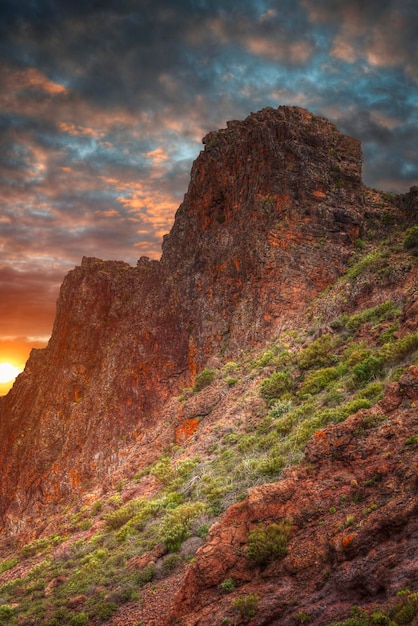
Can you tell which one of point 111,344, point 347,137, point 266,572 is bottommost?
point 266,572

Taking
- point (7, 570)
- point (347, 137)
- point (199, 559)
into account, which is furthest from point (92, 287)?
point (199, 559)

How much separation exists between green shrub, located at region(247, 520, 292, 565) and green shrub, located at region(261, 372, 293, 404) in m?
11.6

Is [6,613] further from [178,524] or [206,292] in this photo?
[206,292]

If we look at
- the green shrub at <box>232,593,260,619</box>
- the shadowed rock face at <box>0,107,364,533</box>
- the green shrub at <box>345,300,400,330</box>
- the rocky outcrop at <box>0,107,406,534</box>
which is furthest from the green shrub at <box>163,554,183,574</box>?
the shadowed rock face at <box>0,107,364,533</box>

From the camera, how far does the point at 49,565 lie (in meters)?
17.6

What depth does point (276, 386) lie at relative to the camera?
2077 cm

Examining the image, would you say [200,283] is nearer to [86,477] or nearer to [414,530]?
[86,477]

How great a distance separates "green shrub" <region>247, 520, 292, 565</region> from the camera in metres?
8.47

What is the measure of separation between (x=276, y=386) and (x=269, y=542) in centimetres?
1243

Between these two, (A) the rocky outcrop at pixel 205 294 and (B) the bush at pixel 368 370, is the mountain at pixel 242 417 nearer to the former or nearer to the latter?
(B) the bush at pixel 368 370

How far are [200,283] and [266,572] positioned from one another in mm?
30180

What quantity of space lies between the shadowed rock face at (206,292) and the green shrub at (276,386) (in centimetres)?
710

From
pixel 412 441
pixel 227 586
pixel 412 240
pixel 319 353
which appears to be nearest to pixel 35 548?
pixel 319 353

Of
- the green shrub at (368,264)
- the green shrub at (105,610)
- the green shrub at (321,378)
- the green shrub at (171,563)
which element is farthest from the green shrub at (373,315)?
the green shrub at (105,610)
